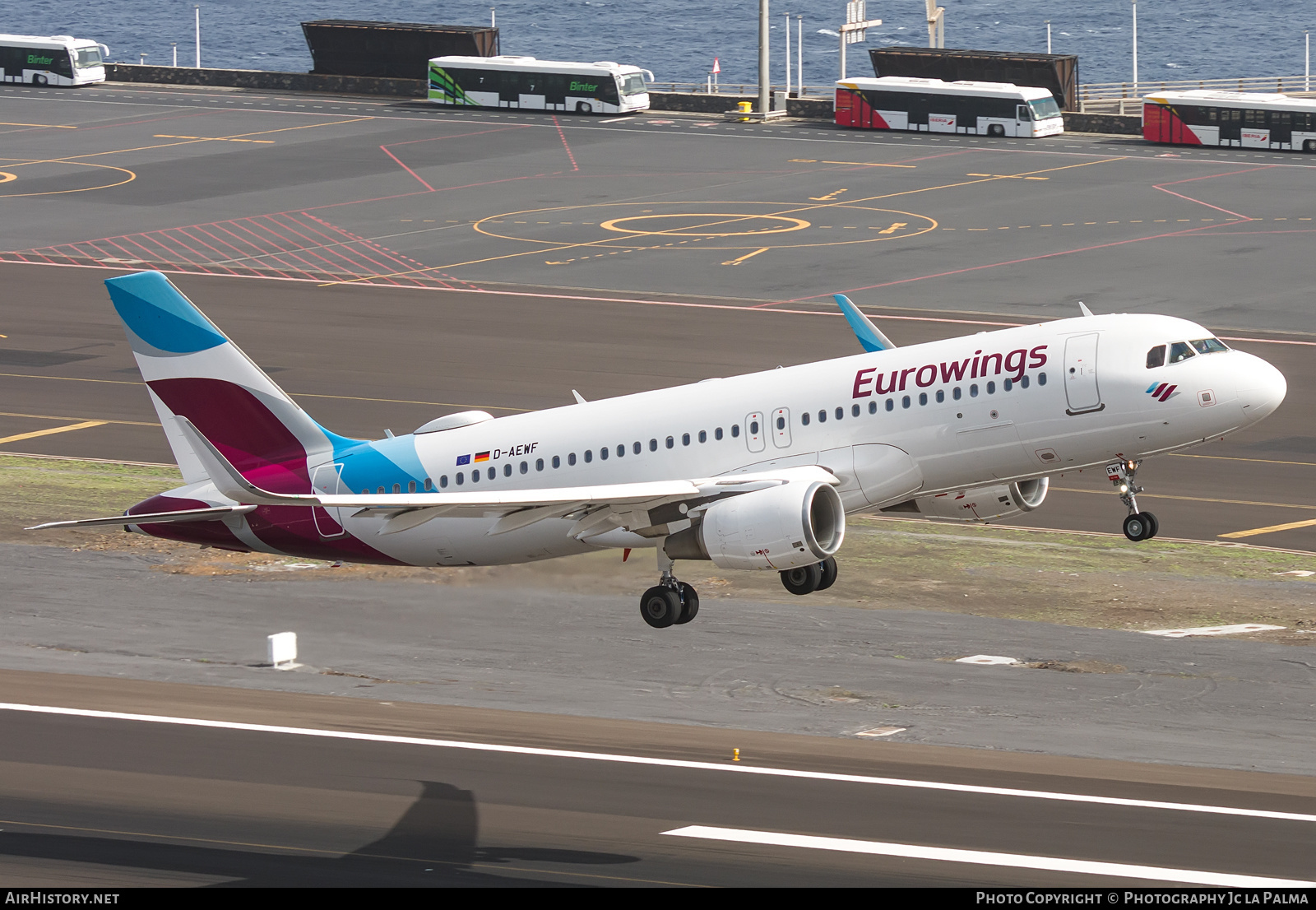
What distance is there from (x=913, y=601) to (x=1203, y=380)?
18521 millimetres

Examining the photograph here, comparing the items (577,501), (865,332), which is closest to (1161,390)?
(865,332)

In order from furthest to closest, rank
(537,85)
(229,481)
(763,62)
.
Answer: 1. (537,85)
2. (763,62)
3. (229,481)

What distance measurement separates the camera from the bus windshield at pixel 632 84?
535 ft

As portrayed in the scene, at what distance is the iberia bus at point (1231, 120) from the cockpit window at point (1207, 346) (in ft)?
333

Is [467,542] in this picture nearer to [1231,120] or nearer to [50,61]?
[1231,120]

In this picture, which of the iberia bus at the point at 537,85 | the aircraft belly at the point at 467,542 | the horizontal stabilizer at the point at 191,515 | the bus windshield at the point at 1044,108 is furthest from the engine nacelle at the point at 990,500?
the iberia bus at the point at 537,85

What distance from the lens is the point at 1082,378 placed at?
48.7 metres

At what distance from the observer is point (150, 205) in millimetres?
130250

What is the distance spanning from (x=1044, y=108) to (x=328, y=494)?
107 meters

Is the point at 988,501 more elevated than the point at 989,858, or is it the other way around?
the point at 988,501

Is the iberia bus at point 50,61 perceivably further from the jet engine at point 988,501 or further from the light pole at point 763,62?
the jet engine at point 988,501

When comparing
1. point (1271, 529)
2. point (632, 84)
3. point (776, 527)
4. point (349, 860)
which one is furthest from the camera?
point (632, 84)

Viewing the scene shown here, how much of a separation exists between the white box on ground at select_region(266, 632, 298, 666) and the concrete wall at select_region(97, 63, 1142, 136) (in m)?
108
